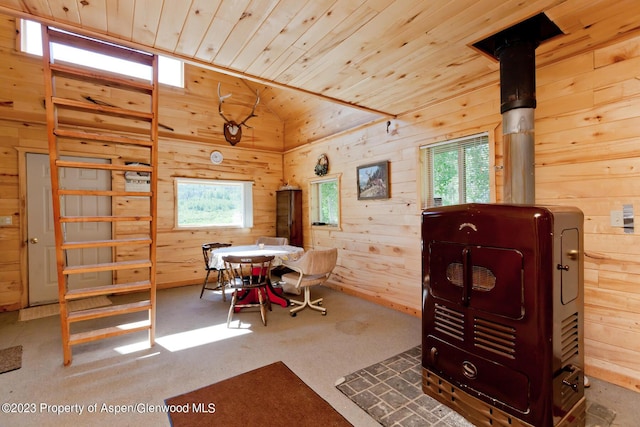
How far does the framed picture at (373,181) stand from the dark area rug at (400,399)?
223 cm

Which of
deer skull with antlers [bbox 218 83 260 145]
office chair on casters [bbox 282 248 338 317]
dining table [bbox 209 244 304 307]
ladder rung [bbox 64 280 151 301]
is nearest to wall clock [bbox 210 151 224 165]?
deer skull with antlers [bbox 218 83 260 145]

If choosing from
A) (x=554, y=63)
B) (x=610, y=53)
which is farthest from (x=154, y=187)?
(x=610, y=53)

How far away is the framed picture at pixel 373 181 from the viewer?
13.3 feet

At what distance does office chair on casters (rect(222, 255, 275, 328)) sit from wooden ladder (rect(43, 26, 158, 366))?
84 centimetres

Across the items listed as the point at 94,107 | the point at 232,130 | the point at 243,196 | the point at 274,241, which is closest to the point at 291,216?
the point at 274,241

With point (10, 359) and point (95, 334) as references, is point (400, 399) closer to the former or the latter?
point (95, 334)

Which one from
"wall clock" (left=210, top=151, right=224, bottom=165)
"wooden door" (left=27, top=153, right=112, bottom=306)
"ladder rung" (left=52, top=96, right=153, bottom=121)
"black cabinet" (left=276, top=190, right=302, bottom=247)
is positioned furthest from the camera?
"black cabinet" (left=276, top=190, right=302, bottom=247)

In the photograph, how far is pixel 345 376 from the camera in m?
2.36

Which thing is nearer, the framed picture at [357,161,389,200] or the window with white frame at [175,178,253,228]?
the framed picture at [357,161,389,200]

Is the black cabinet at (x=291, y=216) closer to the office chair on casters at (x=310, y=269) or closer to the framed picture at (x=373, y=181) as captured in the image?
the framed picture at (x=373, y=181)

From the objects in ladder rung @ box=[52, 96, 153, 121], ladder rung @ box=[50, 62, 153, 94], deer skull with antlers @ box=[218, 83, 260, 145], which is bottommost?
ladder rung @ box=[52, 96, 153, 121]

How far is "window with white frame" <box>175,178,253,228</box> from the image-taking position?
5.33 m

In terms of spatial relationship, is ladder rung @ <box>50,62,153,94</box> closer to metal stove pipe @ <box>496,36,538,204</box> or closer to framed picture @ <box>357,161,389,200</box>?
framed picture @ <box>357,161,389,200</box>

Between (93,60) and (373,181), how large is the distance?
472 centimetres
